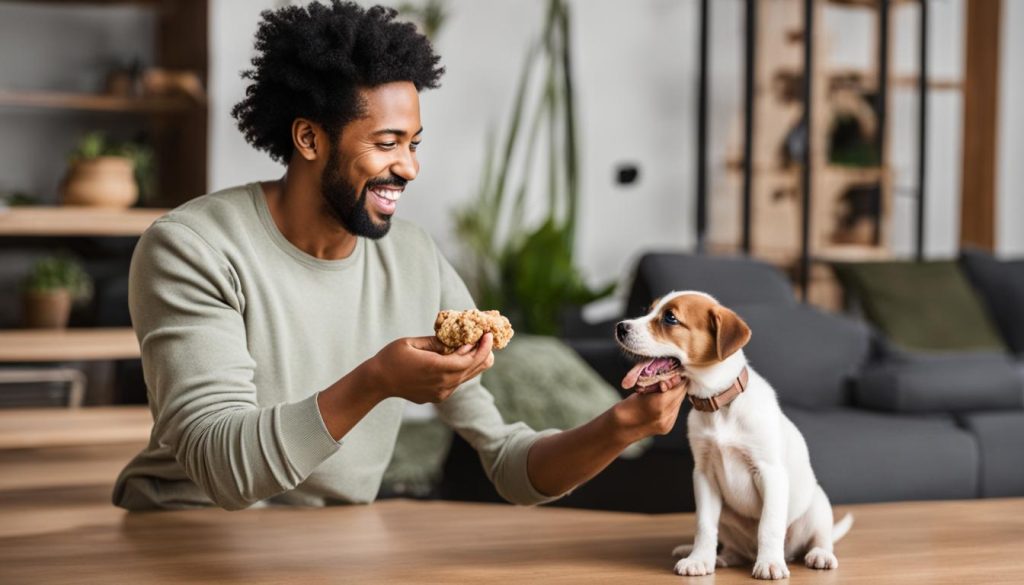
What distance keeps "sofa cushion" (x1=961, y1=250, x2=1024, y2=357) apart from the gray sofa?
1.24m

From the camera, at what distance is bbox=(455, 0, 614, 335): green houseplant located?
5133 mm

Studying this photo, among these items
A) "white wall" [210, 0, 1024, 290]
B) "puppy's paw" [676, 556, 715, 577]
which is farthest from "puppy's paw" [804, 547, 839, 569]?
"white wall" [210, 0, 1024, 290]

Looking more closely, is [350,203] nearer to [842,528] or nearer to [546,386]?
[842,528]

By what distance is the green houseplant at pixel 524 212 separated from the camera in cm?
513

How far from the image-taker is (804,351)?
3.70 m

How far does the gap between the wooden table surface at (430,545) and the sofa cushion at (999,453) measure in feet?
6.59

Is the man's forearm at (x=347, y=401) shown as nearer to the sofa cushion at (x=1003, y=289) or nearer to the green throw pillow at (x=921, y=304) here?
the green throw pillow at (x=921, y=304)

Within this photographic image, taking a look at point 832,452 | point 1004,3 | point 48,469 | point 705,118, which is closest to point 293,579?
point 48,469

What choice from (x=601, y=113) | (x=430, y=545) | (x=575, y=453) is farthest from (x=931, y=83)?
(x=430, y=545)

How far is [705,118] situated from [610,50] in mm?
844

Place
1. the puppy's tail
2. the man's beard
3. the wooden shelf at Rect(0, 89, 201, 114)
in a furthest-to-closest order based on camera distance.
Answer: the wooden shelf at Rect(0, 89, 201, 114), the man's beard, the puppy's tail

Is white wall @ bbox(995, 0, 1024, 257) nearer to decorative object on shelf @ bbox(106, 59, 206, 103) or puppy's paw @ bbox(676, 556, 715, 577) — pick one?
decorative object on shelf @ bbox(106, 59, 206, 103)

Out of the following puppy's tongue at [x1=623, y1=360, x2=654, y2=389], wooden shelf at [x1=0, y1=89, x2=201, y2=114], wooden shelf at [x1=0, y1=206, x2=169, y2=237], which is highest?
wooden shelf at [x1=0, y1=89, x2=201, y2=114]

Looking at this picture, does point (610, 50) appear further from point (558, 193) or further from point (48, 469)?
point (48, 469)
